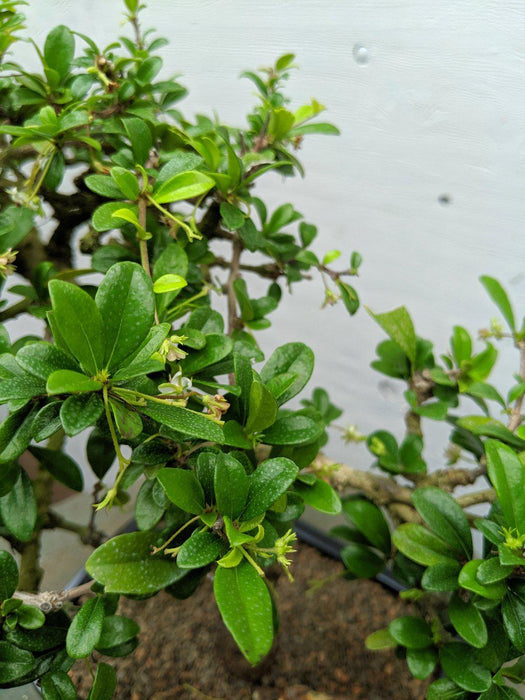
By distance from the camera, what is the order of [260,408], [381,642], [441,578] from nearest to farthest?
1. [260,408]
2. [441,578]
3. [381,642]

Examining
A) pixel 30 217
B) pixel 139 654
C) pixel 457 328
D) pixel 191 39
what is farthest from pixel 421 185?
pixel 139 654

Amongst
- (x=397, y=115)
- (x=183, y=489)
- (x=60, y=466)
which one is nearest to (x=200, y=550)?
(x=183, y=489)

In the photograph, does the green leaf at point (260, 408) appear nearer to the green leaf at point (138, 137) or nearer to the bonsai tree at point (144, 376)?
the bonsai tree at point (144, 376)

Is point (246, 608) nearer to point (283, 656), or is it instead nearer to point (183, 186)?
point (183, 186)

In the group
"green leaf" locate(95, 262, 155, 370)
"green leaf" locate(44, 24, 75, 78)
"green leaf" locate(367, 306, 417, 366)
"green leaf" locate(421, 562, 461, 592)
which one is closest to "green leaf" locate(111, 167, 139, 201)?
"green leaf" locate(95, 262, 155, 370)

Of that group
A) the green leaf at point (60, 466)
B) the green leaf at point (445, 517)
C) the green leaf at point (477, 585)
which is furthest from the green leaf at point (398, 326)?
the green leaf at point (60, 466)

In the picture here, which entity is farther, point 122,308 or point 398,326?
point 398,326

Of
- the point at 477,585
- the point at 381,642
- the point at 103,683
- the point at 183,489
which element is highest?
the point at 183,489
